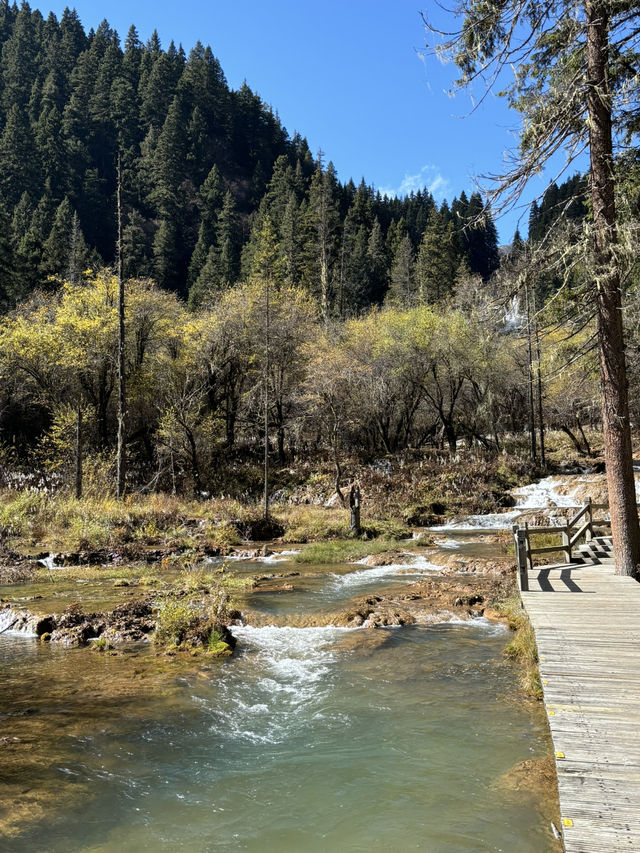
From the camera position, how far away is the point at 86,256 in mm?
68938

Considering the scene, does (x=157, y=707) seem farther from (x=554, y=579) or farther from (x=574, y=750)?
(x=554, y=579)

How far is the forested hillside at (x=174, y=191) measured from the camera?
65.4 m

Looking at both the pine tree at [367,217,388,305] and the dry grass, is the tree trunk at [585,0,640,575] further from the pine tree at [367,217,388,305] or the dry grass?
the pine tree at [367,217,388,305]

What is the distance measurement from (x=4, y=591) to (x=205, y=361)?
78.5 feet

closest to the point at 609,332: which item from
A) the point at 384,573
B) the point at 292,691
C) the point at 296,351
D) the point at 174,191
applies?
the point at 292,691

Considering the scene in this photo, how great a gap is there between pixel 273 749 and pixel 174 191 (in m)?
116

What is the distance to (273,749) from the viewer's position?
21.9ft

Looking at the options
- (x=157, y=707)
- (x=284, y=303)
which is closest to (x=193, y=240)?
(x=284, y=303)

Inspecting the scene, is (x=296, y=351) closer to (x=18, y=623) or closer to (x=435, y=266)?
(x=18, y=623)

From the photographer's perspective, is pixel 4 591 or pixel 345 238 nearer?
pixel 4 591

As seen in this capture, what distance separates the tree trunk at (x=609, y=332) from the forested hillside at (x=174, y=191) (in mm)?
38230

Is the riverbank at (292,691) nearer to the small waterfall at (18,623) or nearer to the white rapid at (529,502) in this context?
the small waterfall at (18,623)

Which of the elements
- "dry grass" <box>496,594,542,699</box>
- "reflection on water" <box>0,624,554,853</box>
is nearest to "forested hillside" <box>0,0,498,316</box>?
"dry grass" <box>496,594,542,699</box>

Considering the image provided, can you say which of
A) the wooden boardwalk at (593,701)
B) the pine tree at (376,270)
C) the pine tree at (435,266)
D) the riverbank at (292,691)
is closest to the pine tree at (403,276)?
the pine tree at (435,266)
